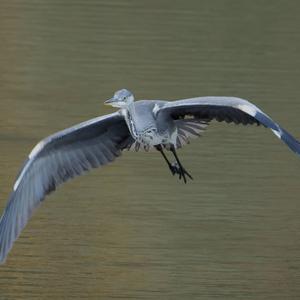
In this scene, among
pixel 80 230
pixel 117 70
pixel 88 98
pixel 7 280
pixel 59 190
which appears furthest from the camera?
pixel 117 70

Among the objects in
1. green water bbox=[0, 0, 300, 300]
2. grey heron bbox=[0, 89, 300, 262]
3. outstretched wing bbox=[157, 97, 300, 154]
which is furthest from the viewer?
green water bbox=[0, 0, 300, 300]

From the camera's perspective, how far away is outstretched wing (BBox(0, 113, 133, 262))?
15.7 feet

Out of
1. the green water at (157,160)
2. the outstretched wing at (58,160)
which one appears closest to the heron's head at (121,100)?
the outstretched wing at (58,160)

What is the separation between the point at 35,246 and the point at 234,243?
2.96ft

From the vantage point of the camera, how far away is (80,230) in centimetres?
561

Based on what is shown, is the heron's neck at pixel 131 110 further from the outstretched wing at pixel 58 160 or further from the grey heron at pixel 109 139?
the outstretched wing at pixel 58 160

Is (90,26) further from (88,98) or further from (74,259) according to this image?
(74,259)

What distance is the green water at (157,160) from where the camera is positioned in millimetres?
5266

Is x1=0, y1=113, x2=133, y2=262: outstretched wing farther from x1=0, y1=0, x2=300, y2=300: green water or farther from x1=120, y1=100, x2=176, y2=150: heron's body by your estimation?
x1=0, y1=0, x2=300, y2=300: green water

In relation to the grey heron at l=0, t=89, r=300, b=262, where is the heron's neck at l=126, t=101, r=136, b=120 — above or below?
above

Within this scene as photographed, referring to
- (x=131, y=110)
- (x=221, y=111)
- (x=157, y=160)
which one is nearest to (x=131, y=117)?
(x=131, y=110)

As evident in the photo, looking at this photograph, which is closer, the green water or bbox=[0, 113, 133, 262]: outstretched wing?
bbox=[0, 113, 133, 262]: outstretched wing

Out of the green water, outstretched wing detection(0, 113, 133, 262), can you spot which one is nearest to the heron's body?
outstretched wing detection(0, 113, 133, 262)

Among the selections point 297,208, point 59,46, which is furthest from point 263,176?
point 59,46
